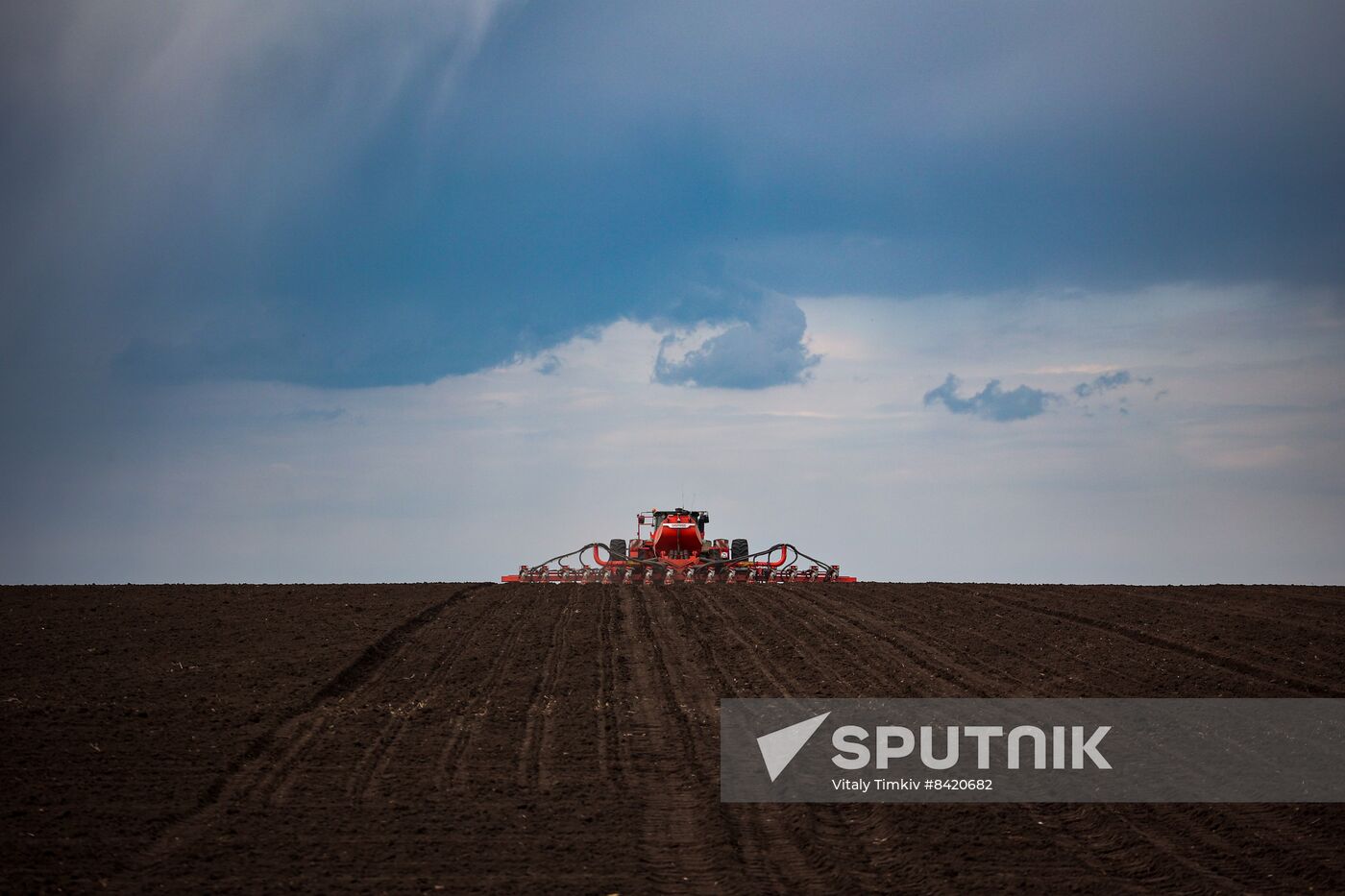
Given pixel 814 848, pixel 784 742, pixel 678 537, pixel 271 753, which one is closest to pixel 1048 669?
pixel 784 742

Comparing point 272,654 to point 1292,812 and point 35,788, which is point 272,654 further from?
point 1292,812

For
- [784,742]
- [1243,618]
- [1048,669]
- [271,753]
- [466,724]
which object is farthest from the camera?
[1243,618]

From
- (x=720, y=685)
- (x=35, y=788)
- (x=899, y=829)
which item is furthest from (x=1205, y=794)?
(x=35, y=788)

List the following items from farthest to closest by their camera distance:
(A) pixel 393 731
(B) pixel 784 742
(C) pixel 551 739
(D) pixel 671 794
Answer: (A) pixel 393 731 → (C) pixel 551 739 → (B) pixel 784 742 → (D) pixel 671 794

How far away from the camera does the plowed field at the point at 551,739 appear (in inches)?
354

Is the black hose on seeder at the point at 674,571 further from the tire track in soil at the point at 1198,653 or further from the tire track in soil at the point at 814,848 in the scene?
the tire track in soil at the point at 814,848

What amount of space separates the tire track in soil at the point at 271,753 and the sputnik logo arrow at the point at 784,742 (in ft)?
16.5

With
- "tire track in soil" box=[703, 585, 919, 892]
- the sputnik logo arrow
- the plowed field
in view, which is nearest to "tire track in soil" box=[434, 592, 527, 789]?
the plowed field

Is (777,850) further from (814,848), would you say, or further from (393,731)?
(393,731)

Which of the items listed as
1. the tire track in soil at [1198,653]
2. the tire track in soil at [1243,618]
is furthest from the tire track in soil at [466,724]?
the tire track in soil at [1243,618]

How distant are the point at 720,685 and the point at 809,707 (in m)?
1.82

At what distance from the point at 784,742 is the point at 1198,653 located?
8.20 metres

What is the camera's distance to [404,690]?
15.2m

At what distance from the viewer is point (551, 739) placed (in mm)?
12719
